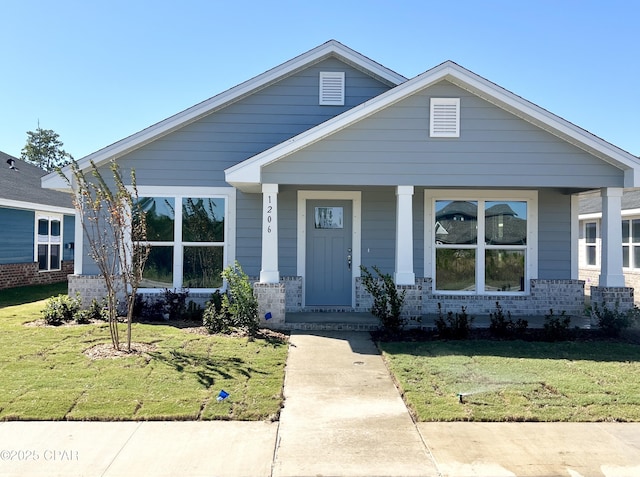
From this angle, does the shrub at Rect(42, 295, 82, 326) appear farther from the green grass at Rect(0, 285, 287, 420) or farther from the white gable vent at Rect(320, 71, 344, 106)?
the white gable vent at Rect(320, 71, 344, 106)

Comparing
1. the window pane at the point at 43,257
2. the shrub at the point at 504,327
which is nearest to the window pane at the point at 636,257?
the shrub at the point at 504,327

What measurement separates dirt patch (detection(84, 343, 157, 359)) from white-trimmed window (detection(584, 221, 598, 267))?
16.1 m

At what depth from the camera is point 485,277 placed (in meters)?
11.0

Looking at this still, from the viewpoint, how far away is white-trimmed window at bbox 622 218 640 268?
1586cm

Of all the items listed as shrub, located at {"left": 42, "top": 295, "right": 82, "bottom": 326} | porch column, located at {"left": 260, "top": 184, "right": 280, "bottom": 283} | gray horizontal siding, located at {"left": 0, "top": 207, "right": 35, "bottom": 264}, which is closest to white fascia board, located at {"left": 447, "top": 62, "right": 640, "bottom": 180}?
porch column, located at {"left": 260, "top": 184, "right": 280, "bottom": 283}

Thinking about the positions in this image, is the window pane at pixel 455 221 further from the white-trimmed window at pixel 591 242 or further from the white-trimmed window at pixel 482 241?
the white-trimmed window at pixel 591 242

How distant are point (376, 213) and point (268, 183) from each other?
9.11 ft

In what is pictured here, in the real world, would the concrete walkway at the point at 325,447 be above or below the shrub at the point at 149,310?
below

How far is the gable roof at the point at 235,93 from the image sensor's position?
1054 cm

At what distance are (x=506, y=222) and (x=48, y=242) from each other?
1601 centimetres

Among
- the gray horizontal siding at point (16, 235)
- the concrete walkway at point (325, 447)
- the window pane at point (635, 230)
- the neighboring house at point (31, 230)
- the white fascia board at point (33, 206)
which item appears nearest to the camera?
the concrete walkway at point (325, 447)

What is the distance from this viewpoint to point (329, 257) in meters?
11.1

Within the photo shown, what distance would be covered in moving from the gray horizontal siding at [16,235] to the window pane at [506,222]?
46.6 feet

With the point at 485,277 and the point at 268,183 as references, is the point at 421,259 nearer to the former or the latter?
the point at 485,277
